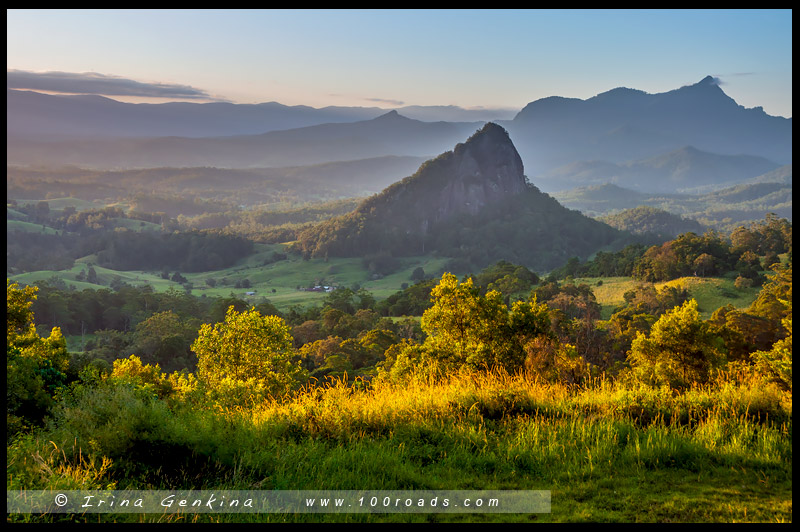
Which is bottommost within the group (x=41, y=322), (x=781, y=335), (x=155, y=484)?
(x=41, y=322)

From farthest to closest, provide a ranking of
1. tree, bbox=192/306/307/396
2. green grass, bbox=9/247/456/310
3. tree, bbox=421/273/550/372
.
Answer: green grass, bbox=9/247/456/310 < tree, bbox=192/306/307/396 < tree, bbox=421/273/550/372

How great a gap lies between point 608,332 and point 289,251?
477 ft

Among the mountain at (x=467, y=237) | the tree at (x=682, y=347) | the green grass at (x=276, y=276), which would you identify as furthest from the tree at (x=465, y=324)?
the mountain at (x=467, y=237)

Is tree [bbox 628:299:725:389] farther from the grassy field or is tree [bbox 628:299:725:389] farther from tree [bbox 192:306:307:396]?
the grassy field

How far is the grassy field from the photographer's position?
3498 mm

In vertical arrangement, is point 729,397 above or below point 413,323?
above

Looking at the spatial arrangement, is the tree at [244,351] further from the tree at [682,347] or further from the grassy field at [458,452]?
the grassy field at [458,452]

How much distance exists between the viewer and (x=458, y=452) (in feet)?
14.3

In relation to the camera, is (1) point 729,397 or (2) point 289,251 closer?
(1) point 729,397

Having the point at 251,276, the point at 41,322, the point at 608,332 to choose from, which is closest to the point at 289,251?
the point at 251,276

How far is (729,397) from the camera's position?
17.6ft

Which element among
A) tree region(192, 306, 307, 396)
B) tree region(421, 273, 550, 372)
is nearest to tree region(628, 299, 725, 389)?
tree region(421, 273, 550, 372)

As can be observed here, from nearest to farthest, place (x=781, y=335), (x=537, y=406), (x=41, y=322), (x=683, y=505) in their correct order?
(x=683, y=505), (x=537, y=406), (x=781, y=335), (x=41, y=322)

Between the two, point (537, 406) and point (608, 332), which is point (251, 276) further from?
point (537, 406)
